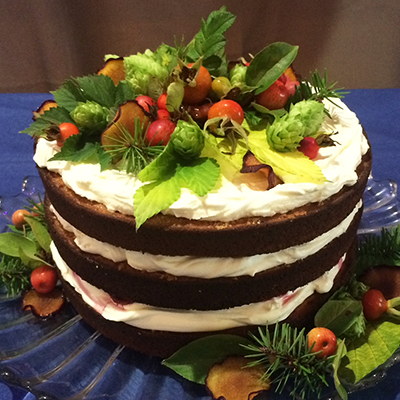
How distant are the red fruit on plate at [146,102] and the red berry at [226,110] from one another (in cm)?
24

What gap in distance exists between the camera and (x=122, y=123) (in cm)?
153

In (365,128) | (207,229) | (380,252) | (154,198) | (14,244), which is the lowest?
(365,128)

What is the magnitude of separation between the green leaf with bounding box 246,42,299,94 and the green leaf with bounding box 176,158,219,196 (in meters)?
0.45

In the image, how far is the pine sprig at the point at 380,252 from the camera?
6.97ft

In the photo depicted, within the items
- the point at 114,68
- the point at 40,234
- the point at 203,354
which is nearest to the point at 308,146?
the point at 203,354

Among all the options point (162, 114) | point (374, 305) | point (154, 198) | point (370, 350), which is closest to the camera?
point (154, 198)

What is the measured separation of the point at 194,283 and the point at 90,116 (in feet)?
2.28

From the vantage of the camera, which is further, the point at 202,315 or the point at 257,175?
the point at 202,315

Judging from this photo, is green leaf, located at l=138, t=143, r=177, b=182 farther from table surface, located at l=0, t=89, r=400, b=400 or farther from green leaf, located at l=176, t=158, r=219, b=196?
table surface, located at l=0, t=89, r=400, b=400

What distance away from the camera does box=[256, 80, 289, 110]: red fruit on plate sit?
68.4 inches

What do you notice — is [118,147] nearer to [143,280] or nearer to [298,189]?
[143,280]

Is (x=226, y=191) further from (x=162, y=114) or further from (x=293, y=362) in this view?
(x=293, y=362)

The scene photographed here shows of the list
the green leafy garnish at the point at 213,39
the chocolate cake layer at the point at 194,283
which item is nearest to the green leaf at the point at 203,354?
the chocolate cake layer at the point at 194,283

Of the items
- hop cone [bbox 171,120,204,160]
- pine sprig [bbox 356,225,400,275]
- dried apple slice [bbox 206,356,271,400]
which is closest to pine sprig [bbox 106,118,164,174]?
hop cone [bbox 171,120,204,160]
